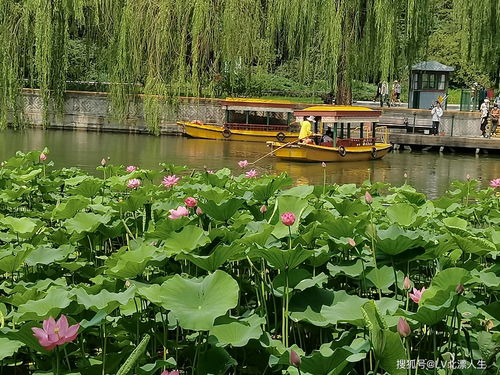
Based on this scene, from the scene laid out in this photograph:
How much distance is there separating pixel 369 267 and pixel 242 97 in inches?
896

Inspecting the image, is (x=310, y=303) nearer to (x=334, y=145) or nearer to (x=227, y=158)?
(x=227, y=158)

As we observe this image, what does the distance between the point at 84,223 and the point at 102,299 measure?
1136 mm

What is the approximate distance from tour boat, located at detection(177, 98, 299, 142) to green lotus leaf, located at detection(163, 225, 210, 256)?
65.2 ft

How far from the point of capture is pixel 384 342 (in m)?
2.27

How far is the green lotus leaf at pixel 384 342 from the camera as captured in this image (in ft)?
7.42

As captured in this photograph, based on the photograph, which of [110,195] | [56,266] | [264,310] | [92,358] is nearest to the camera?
[92,358]

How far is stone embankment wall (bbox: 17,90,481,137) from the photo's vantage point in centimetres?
2288

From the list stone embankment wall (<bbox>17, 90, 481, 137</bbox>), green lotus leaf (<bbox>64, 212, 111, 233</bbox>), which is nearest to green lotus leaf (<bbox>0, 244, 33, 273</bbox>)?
green lotus leaf (<bbox>64, 212, 111, 233</bbox>)

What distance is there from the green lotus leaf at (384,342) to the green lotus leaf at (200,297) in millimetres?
385

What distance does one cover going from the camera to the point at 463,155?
20844 millimetres

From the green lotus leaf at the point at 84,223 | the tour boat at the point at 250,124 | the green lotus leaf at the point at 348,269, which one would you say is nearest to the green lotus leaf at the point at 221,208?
the green lotus leaf at the point at 84,223

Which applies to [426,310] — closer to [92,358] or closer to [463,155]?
[92,358]

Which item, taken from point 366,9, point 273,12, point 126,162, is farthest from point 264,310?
point 273,12

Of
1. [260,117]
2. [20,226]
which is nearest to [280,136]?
[260,117]
